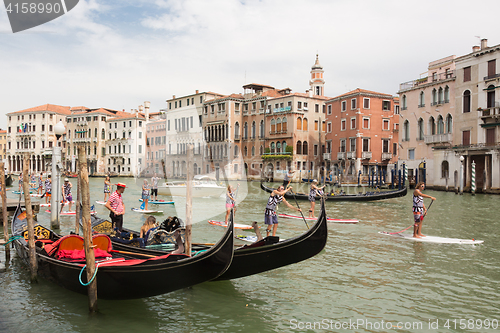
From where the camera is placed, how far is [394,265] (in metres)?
7.30

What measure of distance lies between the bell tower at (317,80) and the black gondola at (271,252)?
1769 inches

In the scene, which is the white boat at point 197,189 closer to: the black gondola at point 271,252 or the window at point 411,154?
the window at point 411,154

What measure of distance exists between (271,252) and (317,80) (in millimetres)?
46085

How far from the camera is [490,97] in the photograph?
27031 millimetres

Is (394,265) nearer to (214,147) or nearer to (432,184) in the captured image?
(432,184)

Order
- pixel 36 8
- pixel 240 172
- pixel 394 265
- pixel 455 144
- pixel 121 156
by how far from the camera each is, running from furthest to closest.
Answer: pixel 121 156, pixel 240 172, pixel 455 144, pixel 394 265, pixel 36 8

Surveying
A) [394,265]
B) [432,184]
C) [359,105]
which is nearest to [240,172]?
[359,105]

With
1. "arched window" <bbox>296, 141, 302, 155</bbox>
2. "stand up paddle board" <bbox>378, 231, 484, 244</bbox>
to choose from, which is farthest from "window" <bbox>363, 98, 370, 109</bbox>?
"stand up paddle board" <bbox>378, 231, 484, 244</bbox>

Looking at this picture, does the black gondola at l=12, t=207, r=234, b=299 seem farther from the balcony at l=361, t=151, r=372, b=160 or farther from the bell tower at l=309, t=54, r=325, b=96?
the bell tower at l=309, t=54, r=325, b=96

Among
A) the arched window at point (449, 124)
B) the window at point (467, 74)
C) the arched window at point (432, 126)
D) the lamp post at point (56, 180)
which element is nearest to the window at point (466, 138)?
the arched window at point (449, 124)

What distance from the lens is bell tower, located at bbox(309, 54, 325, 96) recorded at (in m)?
49.5

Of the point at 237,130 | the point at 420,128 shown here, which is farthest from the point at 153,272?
the point at 237,130

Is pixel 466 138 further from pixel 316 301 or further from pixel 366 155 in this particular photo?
pixel 316 301

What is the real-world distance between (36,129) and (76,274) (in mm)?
71418
